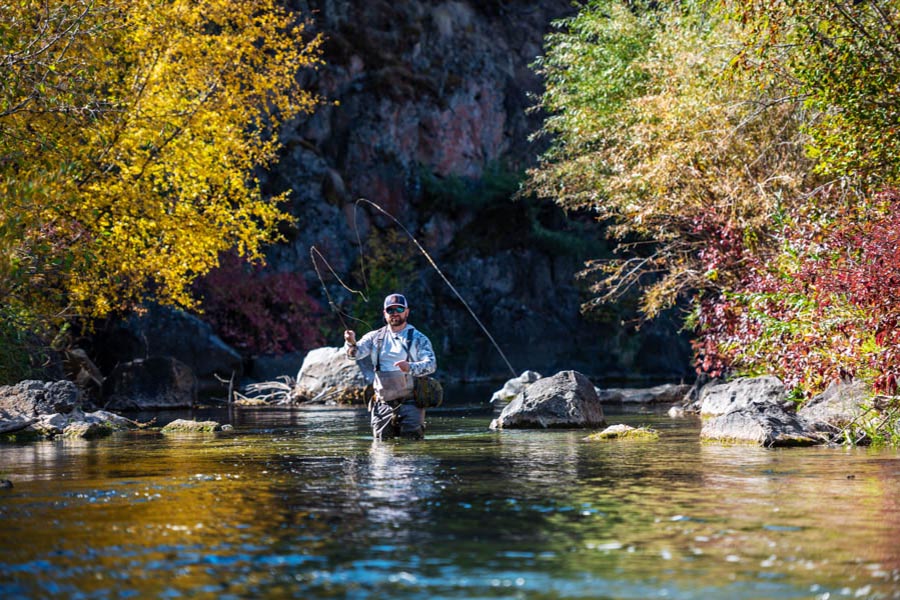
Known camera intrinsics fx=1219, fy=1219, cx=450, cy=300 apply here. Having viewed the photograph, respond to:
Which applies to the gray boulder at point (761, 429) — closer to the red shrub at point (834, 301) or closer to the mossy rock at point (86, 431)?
the red shrub at point (834, 301)

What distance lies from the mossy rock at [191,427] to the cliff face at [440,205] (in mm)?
26944

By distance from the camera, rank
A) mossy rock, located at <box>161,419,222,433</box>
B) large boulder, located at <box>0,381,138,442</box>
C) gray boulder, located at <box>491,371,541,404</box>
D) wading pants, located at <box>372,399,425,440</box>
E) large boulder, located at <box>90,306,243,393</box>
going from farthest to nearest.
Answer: large boulder, located at <box>90,306,243,393</box> < gray boulder, located at <box>491,371,541,404</box> < mossy rock, located at <box>161,419,222,433</box> < large boulder, located at <box>0,381,138,442</box> < wading pants, located at <box>372,399,425,440</box>

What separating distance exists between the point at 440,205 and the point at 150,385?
77.6 ft

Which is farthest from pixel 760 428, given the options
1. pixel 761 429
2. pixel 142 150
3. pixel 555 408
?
pixel 142 150

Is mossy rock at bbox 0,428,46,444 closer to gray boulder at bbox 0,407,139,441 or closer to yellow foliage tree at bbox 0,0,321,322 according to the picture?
A: gray boulder at bbox 0,407,139,441

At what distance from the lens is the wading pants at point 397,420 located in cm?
1545

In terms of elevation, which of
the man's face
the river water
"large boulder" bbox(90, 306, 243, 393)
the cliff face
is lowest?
the river water

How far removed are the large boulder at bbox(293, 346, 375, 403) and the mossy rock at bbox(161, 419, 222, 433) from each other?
1034 cm

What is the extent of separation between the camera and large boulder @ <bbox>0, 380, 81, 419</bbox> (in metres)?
18.5

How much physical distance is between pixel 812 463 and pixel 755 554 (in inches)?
220

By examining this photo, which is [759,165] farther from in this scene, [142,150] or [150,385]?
[150,385]

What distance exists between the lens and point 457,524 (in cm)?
775

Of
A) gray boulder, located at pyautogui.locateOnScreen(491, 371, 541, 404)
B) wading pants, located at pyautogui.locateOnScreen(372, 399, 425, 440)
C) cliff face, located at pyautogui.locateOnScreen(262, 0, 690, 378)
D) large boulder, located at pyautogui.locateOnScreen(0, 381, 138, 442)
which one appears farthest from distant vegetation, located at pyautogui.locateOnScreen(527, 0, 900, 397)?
cliff face, located at pyautogui.locateOnScreen(262, 0, 690, 378)

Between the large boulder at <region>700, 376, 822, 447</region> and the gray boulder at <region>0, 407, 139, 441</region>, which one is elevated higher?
the gray boulder at <region>0, 407, 139, 441</region>
